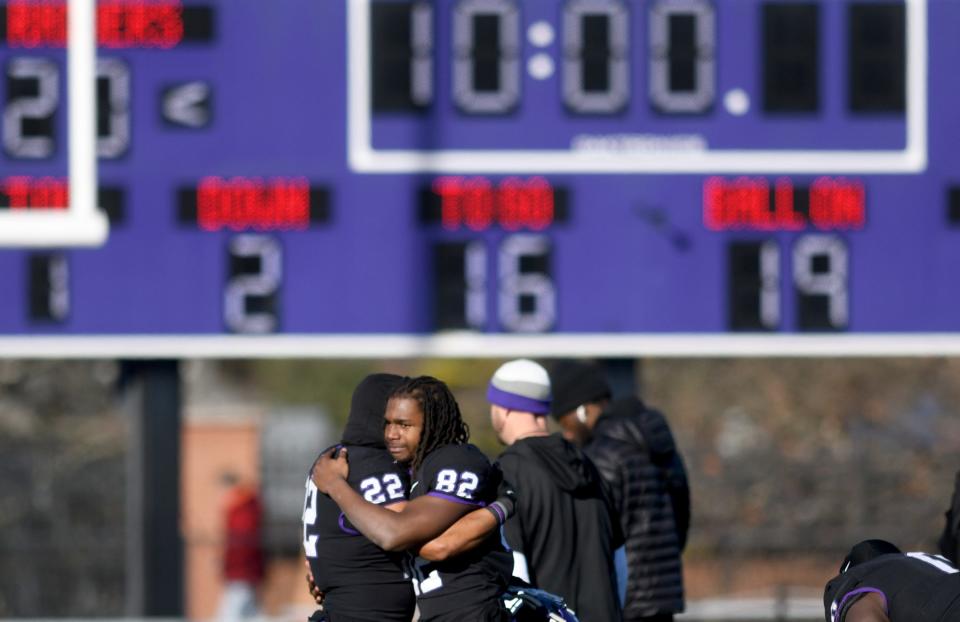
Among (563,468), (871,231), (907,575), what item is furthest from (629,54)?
(907,575)

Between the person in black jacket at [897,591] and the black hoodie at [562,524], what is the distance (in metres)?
1.63

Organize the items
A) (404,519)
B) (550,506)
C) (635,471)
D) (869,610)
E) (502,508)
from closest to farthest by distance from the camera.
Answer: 1. (869,610)
2. (404,519)
3. (502,508)
4. (550,506)
5. (635,471)

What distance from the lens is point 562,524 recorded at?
639 centimetres

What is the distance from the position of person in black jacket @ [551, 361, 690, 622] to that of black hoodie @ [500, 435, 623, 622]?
0.63 metres

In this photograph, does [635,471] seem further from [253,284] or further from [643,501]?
[253,284]

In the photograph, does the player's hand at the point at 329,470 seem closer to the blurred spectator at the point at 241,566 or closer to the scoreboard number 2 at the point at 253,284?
the scoreboard number 2 at the point at 253,284

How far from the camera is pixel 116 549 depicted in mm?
17984

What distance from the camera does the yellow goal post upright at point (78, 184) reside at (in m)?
9.53

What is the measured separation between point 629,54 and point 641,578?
493 centimetres

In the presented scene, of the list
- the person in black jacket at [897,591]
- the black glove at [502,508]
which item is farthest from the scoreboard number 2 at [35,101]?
the person in black jacket at [897,591]

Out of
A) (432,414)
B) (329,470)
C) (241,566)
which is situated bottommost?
(241,566)

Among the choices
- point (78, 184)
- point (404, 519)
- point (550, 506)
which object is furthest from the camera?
point (78, 184)

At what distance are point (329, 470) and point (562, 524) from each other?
45.1 inches

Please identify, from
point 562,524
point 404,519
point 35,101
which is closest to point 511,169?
point 35,101
